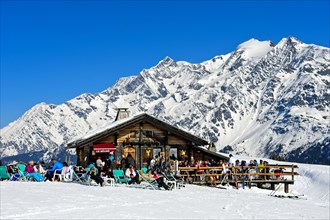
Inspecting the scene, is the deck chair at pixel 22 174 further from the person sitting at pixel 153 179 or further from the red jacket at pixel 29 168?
the person sitting at pixel 153 179

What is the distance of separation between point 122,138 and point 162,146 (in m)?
2.56

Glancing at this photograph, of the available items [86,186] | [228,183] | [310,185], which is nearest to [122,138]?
[228,183]

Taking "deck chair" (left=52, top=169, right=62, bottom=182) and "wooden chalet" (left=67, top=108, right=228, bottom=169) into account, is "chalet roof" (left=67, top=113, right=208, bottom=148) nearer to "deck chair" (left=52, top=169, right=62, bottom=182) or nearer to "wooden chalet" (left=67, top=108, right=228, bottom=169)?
"wooden chalet" (left=67, top=108, right=228, bottom=169)

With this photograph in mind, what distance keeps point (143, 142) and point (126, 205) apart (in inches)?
686

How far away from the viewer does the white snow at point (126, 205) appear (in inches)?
715

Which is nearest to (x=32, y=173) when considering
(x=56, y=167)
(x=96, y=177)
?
(x=56, y=167)

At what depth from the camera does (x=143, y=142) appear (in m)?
37.9

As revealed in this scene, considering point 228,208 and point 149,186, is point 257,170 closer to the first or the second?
point 149,186

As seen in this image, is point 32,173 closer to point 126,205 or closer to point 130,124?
point 130,124


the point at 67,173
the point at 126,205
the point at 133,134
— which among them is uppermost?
the point at 133,134

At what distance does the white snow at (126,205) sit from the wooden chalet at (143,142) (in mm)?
9800

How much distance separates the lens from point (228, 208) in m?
21.7

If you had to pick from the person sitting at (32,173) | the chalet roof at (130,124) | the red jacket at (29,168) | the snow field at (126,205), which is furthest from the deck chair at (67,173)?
the chalet roof at (130,124)

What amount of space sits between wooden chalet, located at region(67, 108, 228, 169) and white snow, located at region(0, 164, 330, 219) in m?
9.80
